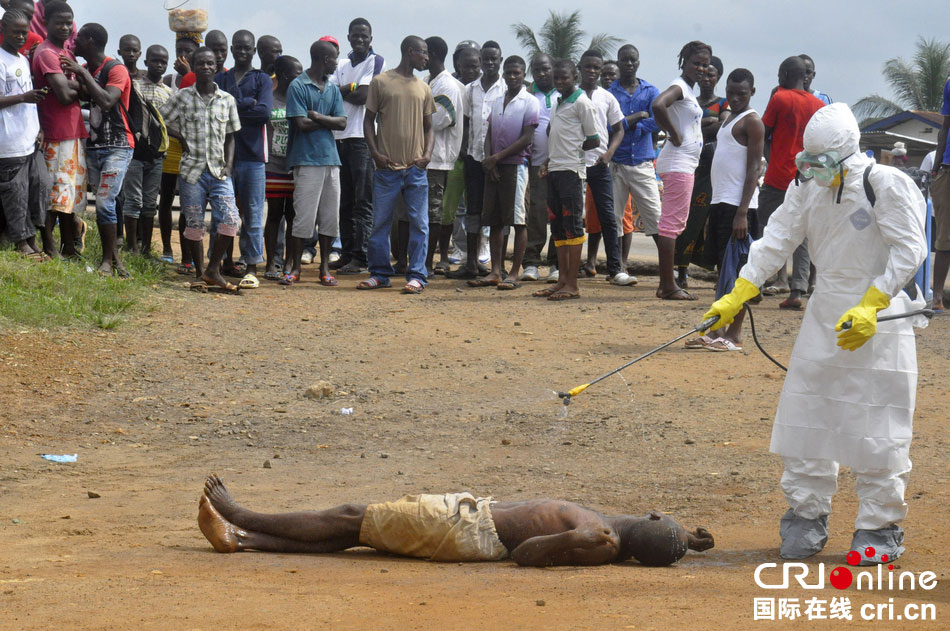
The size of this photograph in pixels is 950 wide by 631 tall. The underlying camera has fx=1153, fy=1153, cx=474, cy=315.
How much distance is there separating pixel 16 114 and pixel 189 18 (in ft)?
11.9

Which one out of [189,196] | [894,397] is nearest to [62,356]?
[189,196]

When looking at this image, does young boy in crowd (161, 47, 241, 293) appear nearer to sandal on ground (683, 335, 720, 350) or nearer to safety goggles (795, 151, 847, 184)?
sandal on ground (683, 335, 720, 350)

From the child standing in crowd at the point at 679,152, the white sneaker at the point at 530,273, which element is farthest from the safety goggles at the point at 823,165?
the white sneaker at the point at 530,273

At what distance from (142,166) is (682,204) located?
16.1 feet

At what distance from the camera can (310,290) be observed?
36.0 feet

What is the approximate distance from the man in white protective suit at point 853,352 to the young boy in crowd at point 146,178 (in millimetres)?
7082

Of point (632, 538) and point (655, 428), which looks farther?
point (655, 428)

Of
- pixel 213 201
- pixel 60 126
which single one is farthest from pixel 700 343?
pixel 60 126

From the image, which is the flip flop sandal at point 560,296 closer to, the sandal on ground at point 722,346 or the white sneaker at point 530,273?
the white sneaker at point 530,273

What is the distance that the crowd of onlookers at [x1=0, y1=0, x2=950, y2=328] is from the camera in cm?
962

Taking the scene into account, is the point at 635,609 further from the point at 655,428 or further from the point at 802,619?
the point at 655,428

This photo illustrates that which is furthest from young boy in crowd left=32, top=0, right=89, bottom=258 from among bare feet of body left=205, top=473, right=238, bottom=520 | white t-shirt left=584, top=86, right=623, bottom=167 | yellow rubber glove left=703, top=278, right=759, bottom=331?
yellow rubber glove left=703, top=278, right=759, bottom=331

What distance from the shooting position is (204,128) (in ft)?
33.1

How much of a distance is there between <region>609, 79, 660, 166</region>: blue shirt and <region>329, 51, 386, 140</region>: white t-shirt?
250cm
